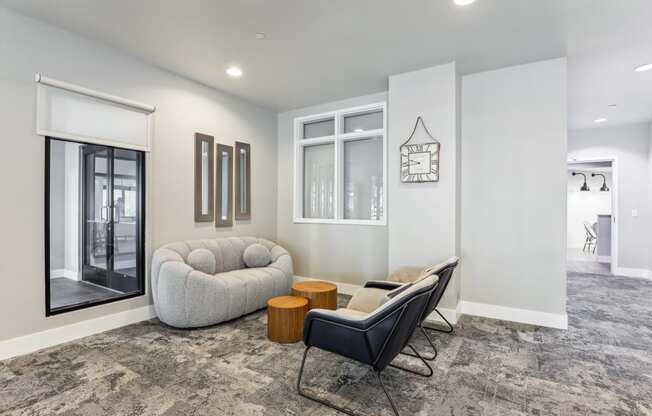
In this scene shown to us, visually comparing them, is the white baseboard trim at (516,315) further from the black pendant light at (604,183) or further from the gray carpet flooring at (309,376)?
the black pendant light at (604,183)

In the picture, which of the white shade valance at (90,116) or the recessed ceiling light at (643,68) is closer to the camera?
the white shade valance at (90,116)

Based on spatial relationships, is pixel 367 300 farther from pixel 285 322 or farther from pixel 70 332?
pixel 70 332

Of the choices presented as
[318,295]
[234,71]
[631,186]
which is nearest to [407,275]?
[318,295]

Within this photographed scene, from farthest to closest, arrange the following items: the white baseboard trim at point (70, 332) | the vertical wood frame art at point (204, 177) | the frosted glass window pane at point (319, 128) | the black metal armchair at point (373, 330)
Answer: the frosted glass window pane at point (319, 128), the vertical wood frame art at point (204, 177), the white baseboard trim at point (70, 332), the black metal armchair at point (373, 330)

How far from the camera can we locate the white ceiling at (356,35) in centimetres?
272

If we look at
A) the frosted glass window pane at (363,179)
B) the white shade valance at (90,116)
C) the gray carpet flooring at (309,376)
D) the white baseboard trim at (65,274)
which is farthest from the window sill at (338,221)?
the white baseboard trim at (65,274)

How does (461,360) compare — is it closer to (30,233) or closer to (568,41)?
(568,41)

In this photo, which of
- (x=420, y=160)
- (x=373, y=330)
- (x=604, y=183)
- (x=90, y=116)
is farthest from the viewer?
(x=604, y=183)

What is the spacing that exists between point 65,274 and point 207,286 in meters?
1.76

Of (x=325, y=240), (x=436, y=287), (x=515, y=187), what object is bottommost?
(x=436, y=287)

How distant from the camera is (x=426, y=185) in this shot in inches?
154

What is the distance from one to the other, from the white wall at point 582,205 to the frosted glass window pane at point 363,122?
9.60 meters

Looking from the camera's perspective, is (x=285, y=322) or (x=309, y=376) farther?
(x=285, y=322)

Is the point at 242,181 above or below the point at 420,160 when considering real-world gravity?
below
